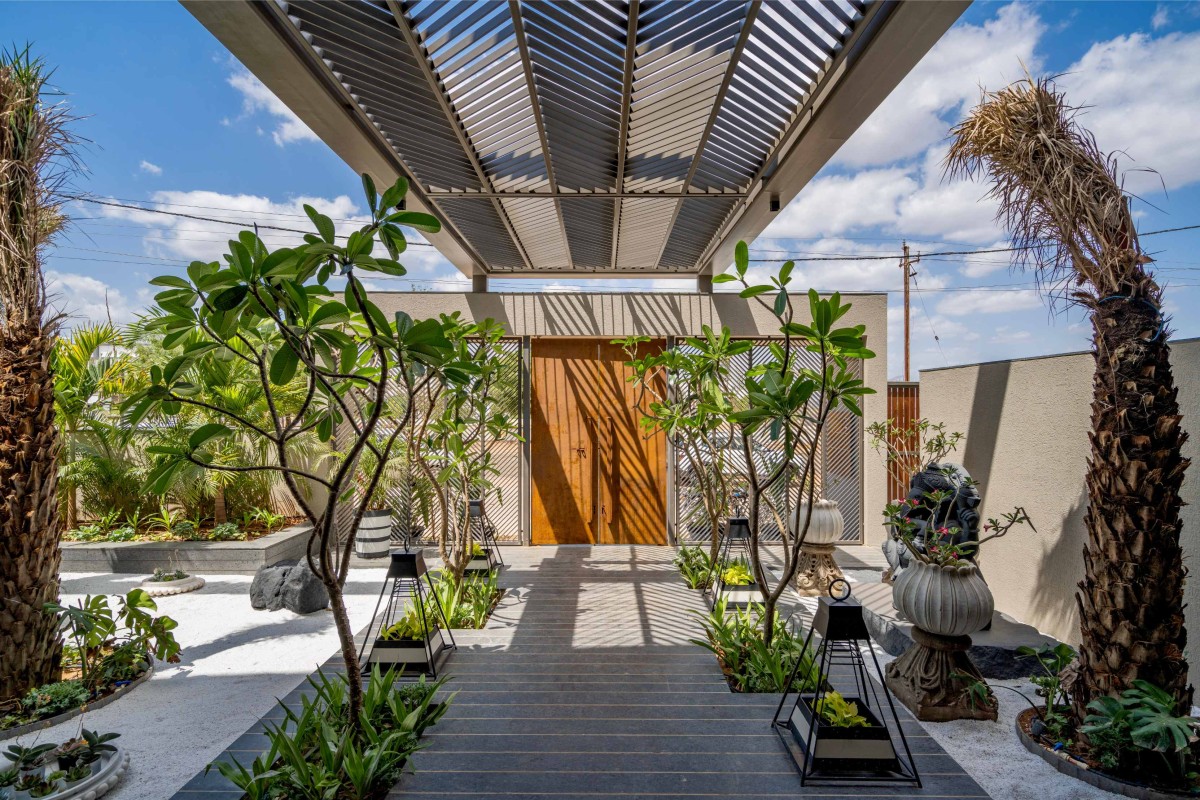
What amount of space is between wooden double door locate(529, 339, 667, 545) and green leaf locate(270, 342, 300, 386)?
229 inches

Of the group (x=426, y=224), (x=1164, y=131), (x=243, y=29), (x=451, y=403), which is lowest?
(x=451, y=403)

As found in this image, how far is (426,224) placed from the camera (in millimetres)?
1964

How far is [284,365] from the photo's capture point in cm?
202

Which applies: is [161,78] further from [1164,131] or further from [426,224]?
[1164,131]

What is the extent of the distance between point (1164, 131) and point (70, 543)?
13623 millimetres

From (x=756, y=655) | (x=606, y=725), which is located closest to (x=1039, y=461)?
(x=756, y=655)

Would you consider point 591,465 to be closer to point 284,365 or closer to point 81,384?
point 81,384

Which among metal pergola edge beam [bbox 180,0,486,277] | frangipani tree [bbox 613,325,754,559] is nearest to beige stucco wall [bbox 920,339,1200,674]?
frangipani tree [bbox 613,325,754,559]

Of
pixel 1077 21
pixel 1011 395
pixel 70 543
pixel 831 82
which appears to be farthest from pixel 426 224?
pixel 1077 21

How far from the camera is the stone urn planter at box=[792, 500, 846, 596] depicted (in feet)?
17.8

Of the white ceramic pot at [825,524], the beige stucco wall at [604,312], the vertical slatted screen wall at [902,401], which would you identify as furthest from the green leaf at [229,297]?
the vertical slatted screen wall at [902,401]

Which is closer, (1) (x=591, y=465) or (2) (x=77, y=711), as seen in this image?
(2) (x=77, y=711)

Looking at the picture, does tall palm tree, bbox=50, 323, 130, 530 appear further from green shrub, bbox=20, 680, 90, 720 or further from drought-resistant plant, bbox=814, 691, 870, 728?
drought-resistant plant, bbox=814, 691, 870, 728

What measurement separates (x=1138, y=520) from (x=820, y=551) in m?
2.95
